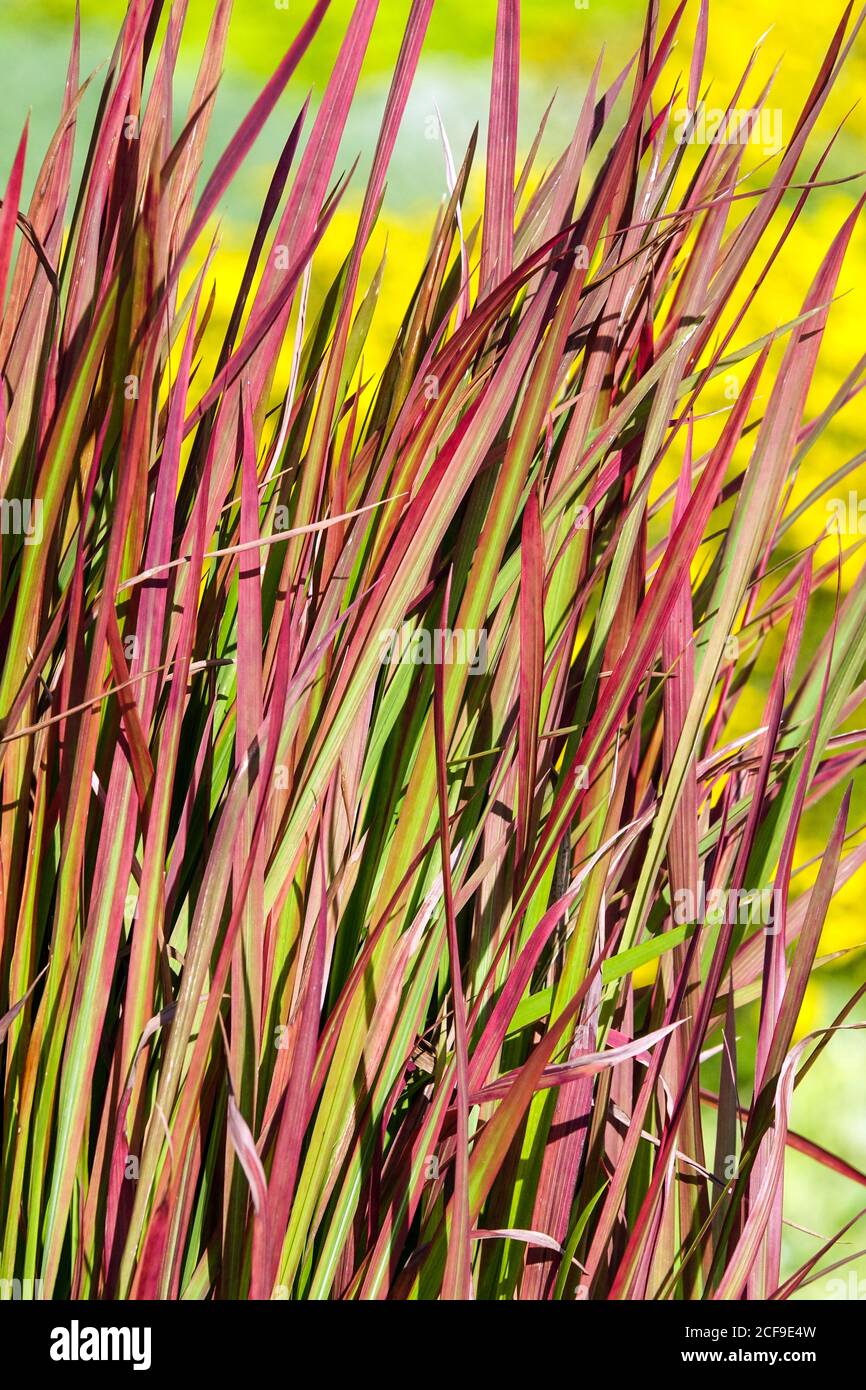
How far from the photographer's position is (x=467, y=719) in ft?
1.06

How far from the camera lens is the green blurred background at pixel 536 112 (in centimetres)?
66

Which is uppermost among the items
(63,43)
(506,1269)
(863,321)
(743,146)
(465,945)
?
(63,43)

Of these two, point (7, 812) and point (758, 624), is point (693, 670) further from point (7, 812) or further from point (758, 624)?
point (7, 812)

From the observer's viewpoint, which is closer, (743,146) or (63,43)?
(743,146)

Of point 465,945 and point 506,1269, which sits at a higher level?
point 465,945

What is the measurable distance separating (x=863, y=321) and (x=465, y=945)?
700 mm

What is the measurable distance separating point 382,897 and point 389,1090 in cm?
6

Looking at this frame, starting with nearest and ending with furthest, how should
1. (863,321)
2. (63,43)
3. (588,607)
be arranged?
(588,607) → (63,43) → (863,321)

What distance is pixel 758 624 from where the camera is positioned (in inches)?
15.5

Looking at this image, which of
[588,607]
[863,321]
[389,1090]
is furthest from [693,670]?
[863,321]

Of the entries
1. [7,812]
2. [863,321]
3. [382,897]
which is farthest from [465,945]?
[863,321]

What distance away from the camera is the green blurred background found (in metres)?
0.66

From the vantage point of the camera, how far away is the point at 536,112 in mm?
706

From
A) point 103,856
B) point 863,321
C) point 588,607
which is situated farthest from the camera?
point 863,321
